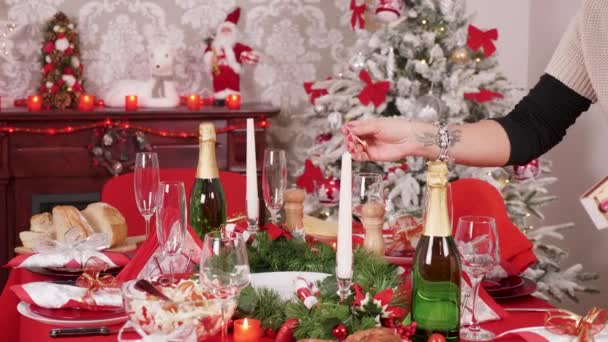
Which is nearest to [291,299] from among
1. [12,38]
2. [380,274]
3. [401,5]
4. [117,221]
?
[380,274]

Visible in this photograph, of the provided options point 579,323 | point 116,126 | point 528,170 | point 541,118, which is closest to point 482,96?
point 528,170

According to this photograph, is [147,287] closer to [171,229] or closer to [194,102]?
[171,229]

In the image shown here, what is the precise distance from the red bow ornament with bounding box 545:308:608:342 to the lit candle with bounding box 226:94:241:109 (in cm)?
265

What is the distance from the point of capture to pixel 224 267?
50.0 inches

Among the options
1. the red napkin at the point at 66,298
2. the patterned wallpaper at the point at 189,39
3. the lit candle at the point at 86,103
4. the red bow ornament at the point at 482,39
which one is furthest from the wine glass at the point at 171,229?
the patterned wallpaper at the point at 189,39

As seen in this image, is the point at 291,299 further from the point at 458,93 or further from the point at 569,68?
the point at 458,93

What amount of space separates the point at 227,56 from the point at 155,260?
239cm

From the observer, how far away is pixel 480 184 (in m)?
2.44

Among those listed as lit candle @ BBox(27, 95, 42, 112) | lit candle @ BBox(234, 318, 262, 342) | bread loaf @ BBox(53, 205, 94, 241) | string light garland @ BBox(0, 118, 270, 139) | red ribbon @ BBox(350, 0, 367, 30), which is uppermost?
red ribbon @ BBox(350, 0, 367, 30)

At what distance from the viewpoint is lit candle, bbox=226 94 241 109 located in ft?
12.8

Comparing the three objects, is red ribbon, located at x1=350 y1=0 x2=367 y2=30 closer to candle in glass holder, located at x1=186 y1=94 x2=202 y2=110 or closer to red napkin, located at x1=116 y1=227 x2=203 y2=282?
candle in glass holder, located at x1=186 y1=94 x2=202 y2=110

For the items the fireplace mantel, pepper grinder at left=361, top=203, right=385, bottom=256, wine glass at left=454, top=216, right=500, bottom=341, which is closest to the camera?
wine glass at left=454, top=216, right=500, bottom=341

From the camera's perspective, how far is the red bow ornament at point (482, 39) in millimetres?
3492

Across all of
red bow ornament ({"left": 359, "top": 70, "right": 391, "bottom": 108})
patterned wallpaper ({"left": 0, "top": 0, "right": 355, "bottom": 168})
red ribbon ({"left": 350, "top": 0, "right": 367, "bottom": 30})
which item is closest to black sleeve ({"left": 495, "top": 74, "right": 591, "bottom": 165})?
red bow ornament ({"left": 359, "top": 70, "right": 391, "bottom": 108})
